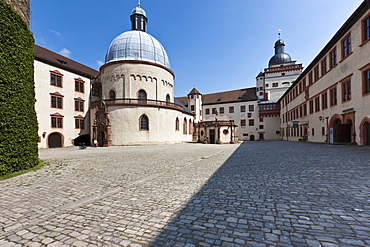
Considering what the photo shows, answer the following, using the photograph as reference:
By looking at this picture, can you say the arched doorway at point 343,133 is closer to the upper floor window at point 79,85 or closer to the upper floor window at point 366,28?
the upper floor window at point 366,28

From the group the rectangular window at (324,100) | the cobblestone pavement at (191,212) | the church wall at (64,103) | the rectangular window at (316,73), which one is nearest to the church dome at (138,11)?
the church wall at (64,103)

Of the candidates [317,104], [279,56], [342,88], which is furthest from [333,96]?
[279,56]

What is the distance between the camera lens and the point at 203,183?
18.8 feet

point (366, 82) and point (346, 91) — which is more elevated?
point (366, 82)

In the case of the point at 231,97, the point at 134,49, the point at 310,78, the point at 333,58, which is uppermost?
the point at 134,49

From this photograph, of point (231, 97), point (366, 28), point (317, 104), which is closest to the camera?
point (366, 28)

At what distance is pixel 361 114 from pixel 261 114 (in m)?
34.8

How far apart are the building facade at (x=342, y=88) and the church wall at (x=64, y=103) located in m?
33.6

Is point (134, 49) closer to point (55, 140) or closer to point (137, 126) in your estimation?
point (137, 126)

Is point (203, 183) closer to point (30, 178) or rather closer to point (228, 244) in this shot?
point (228, 244)

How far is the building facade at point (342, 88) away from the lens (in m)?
15.4

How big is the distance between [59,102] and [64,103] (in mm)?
689

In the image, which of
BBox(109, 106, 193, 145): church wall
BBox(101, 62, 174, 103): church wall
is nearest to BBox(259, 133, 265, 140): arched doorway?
BBox(109, 106, 193, 145): church wall

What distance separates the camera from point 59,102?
26234 millimetres
